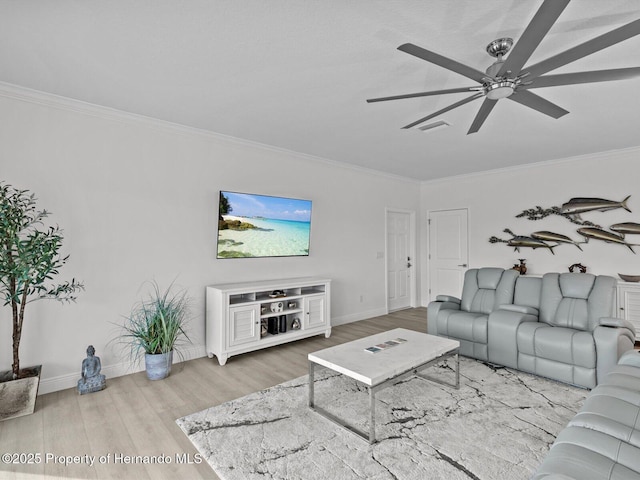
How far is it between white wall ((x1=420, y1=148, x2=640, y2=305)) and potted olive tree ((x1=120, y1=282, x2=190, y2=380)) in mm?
4857

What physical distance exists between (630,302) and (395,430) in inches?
158

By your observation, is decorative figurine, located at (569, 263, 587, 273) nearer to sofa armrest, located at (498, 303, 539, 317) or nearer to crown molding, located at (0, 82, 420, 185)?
Result: sofa armrest, located at (498, 303, 539, 317)

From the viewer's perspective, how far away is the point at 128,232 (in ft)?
10.7

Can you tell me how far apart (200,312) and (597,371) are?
378cm

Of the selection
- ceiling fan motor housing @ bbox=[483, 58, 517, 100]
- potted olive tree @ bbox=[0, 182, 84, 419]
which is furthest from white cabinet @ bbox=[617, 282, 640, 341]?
potted olive tree @ bbox=[0, 182, 84, 419]

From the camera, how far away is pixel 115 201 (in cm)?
318

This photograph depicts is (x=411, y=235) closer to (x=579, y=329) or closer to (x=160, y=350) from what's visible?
(x=579, y=329)

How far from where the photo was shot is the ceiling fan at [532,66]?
4.59 feet

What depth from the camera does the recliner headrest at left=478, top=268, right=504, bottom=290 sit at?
12.9 feet

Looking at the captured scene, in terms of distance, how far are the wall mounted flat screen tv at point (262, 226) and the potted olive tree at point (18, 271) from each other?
161cm

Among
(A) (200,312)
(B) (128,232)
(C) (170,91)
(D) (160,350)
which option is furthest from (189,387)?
(C) (170,91)

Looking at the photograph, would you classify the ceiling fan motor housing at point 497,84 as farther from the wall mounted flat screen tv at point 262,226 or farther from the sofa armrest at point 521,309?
the wall mounted flat screen tv at point 262,226

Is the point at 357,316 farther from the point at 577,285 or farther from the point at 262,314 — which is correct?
the point at 577,285

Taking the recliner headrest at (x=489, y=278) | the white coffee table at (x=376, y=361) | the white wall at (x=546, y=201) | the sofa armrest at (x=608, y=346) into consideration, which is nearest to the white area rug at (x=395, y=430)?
→ the white coffee table at (x=376, y=361)
